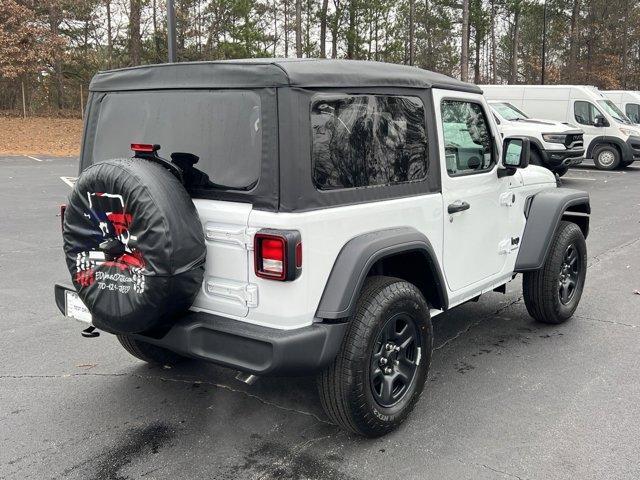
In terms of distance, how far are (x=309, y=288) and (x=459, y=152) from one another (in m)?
1.65

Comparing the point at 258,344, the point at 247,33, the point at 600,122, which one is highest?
the point at 247,33

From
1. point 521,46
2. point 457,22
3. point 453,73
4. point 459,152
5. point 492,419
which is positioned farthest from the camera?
point 521,46

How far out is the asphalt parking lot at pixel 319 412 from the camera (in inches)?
122

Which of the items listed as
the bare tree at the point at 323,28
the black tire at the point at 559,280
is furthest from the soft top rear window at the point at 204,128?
the bare tree at the point at 323,28

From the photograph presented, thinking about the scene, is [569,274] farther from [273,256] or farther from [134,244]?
[134,244]

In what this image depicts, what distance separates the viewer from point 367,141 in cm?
333

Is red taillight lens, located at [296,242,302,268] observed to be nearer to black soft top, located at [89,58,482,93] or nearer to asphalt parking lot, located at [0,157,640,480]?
black soft top, located at [89,58,482,93]

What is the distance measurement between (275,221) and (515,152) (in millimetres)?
2175

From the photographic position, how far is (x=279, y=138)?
114 inches

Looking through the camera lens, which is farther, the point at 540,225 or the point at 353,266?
the point at 540,225

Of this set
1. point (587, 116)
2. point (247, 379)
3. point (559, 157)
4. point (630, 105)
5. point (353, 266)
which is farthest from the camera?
point (630, 105)

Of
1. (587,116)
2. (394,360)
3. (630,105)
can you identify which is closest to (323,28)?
(630,105)

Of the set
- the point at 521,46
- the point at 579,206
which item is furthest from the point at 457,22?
the point at 579,206

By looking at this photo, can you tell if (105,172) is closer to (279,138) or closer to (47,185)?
(279,138)
